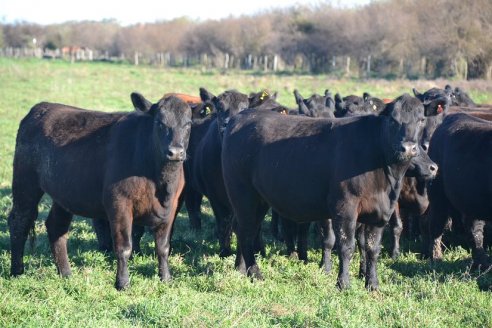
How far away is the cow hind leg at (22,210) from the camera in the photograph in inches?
296

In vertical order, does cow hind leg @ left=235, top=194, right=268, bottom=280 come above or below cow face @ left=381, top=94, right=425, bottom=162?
below

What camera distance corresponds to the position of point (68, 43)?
11775 cm

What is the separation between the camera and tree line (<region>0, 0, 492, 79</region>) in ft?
141

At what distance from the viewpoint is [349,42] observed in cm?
6009

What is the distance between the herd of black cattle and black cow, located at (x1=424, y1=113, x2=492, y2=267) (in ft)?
0.06

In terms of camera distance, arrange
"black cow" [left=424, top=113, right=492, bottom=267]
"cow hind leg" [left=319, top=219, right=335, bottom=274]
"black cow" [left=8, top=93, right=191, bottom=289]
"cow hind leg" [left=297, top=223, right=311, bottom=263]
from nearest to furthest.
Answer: "black cow" [left=8, top=93, right=191, bottom=289] → "black cow" [left=424, top=113, right=492, bottom=267] → "cow hind leg" [left=319, top=219, right=335, bottom=274] → "cow hind leg" [left=297, top=223, right=311, bottom=263]

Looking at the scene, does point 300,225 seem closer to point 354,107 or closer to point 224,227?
point 224,227

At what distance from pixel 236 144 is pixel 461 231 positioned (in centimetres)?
390

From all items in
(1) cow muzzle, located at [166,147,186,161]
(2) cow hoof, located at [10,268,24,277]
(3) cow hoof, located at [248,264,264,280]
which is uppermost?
(1) cow muzzle, located at [166,147,186,161]

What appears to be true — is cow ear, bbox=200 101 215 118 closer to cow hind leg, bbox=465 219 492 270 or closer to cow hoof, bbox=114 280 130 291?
cow hoof, bbox=114 280 130 291

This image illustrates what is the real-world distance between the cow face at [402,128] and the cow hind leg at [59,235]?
3760mm

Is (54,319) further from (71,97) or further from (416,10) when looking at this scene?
(416,10)

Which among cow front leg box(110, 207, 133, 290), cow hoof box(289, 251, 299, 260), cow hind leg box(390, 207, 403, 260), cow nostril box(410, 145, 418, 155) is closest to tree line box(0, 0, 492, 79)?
cow hind leg box(390, 207, 403, 260)

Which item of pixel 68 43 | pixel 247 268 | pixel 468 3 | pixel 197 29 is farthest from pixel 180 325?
pixel 68 43
